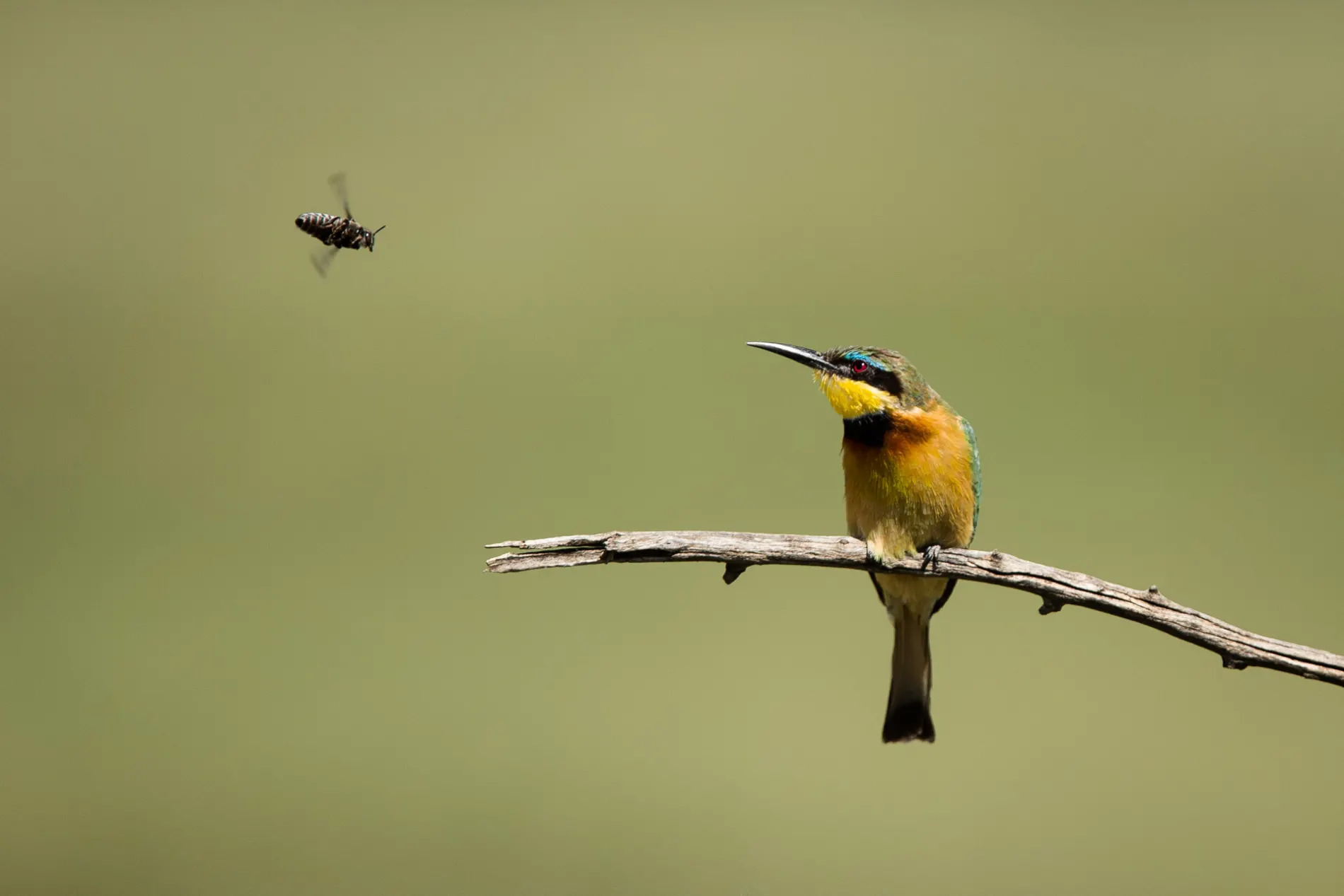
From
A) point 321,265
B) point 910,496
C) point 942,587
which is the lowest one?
point 942,587

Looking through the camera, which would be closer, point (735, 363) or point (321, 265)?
point (321, 265)

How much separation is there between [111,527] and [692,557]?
4.79 m

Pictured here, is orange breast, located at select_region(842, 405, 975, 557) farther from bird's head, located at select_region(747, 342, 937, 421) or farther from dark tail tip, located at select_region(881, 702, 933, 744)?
dark tail tip, located at select_region(881, 702, 933, 744)

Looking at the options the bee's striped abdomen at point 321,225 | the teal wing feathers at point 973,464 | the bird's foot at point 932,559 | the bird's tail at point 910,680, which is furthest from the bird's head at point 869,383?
the bee's striped abdomen at point 321,225

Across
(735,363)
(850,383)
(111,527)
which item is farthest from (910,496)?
(111,527)

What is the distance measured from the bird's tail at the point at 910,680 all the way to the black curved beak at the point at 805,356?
2.43ft

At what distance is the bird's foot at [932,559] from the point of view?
2020 millimetres

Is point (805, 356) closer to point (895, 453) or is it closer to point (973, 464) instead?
point (895, 453)

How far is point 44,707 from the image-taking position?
4.46m

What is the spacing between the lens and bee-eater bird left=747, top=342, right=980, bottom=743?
2.18 meters

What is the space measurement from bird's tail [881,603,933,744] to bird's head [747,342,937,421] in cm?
65

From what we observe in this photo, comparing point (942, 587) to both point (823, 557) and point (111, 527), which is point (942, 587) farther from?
point (111, 527)

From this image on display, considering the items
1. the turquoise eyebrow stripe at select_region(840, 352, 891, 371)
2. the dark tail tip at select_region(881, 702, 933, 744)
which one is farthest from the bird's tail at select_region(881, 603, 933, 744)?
the turquoise eyebrow stripe at select_region(840, 352, 891, 371)

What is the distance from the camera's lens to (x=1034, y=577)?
1807 millimetres
